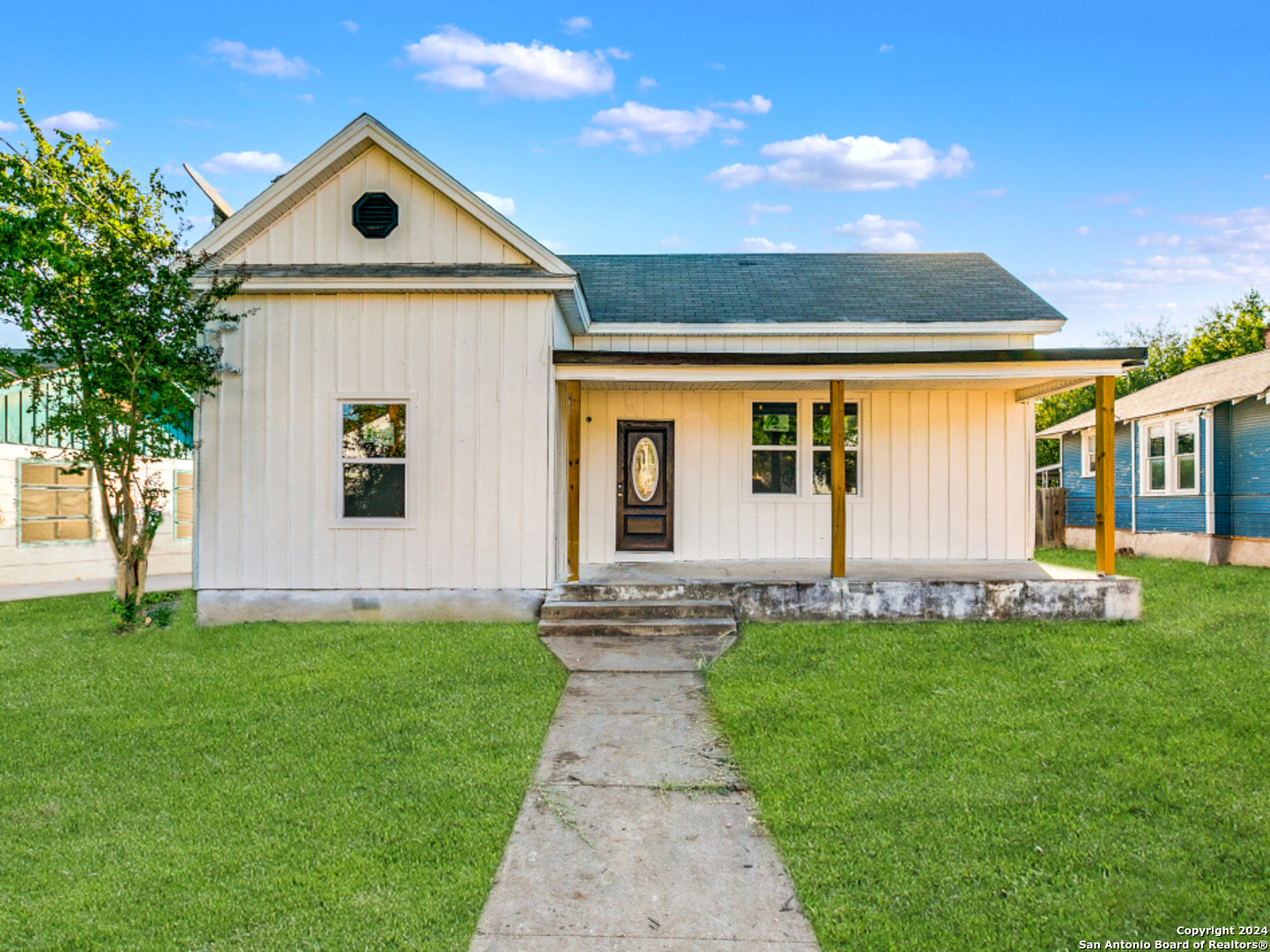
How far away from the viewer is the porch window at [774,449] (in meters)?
10.8

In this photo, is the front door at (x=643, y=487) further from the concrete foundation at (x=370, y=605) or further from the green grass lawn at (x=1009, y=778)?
the green grass lawn at (x=1009, y=778)

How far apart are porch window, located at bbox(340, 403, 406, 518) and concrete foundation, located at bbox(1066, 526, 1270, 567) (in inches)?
568

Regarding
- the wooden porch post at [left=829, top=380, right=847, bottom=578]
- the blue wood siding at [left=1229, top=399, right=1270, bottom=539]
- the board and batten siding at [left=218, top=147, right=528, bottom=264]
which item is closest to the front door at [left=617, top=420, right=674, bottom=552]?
the wooden porch post at [left=829, top=380, right=847, bottom=578]

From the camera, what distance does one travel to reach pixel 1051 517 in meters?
18.8

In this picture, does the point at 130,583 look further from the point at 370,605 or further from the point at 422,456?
the point at 422,456

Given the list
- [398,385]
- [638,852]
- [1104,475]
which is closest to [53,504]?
[398,385]

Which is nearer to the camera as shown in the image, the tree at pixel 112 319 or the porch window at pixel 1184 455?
the tree at pixel 112 319

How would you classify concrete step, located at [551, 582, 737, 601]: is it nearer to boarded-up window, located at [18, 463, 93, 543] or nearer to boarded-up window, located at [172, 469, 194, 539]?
boarded-up window, located at [18, 463, 93, 543]

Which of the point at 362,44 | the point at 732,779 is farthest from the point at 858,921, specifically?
the point at 362,44

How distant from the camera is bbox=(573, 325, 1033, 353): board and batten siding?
10711 millimetres

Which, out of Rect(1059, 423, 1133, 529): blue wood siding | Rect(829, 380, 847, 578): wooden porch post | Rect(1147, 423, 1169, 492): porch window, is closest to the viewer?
Rect(829, 380, 847, 578): wooden porch post

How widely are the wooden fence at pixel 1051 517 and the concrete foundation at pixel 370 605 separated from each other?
15.2m

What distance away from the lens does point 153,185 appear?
28.0ft

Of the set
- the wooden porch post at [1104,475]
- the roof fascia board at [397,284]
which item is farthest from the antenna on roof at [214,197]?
the wooden porch post at [1104,475]
